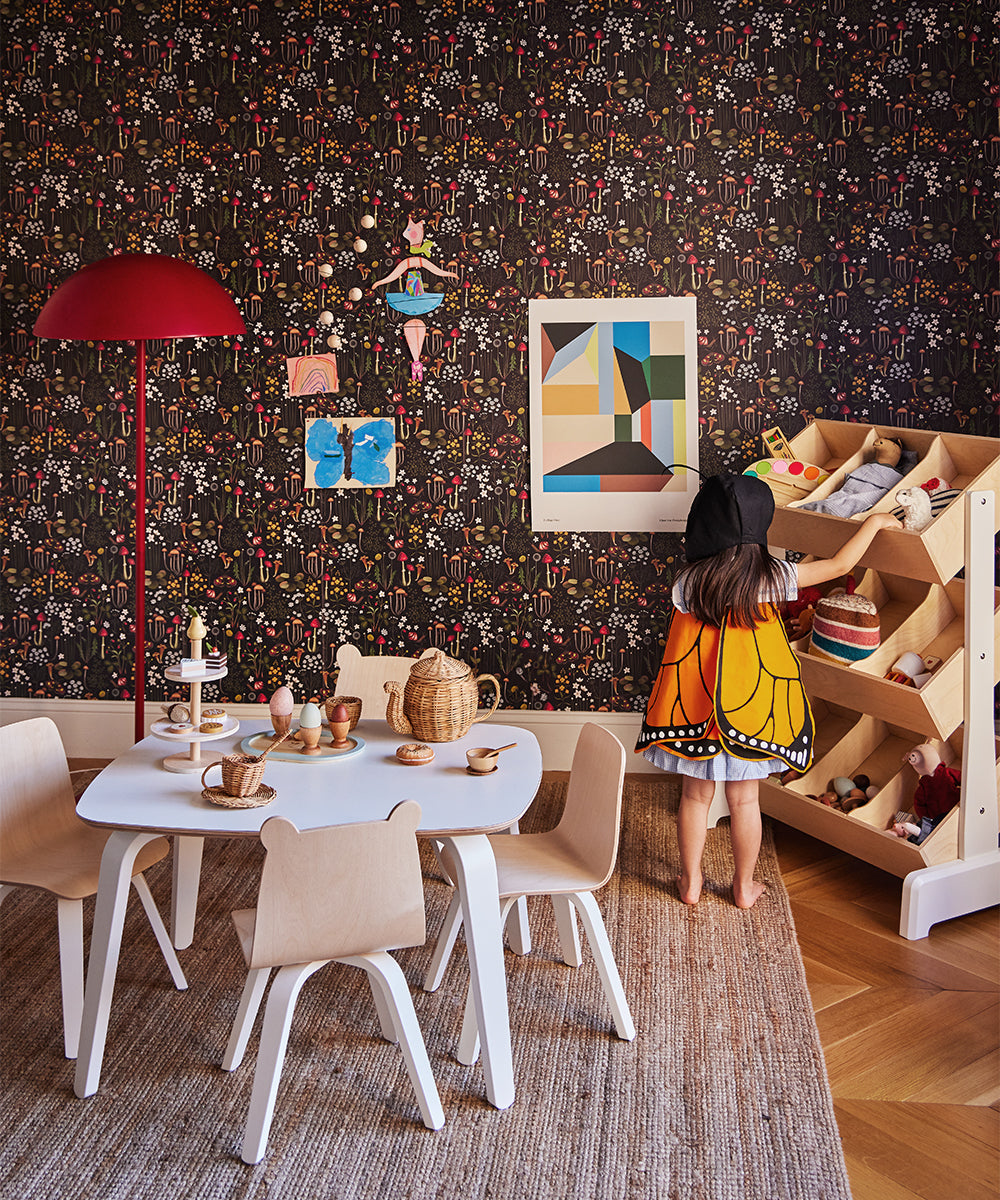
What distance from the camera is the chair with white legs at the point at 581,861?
92.2 inches

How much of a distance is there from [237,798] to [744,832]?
1.55 metres

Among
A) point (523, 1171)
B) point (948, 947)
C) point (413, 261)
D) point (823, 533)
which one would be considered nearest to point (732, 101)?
point (413, 261)

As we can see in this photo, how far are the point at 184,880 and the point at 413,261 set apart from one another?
246 centimetres

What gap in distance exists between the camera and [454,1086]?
2.29 metres

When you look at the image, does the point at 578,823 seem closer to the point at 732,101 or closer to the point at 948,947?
the point at 948,947

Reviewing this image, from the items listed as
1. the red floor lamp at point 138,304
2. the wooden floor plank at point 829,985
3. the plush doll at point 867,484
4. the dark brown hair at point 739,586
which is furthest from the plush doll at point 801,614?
the red floor lamp at point 138,304

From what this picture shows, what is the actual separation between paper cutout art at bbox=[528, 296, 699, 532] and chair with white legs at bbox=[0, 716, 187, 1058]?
2.20 meters

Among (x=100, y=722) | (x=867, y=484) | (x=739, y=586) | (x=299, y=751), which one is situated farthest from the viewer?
(x=100, y=722)

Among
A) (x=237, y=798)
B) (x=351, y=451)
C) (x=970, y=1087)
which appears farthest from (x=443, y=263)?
(x=970, y=1087)

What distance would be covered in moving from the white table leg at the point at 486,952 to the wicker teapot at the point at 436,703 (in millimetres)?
463

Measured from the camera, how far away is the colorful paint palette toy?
12.1ft

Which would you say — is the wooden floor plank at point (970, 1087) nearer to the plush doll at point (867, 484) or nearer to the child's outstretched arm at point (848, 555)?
the child's outstretched arm at point (848, 555)

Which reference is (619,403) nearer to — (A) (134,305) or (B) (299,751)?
(A) (134,305)

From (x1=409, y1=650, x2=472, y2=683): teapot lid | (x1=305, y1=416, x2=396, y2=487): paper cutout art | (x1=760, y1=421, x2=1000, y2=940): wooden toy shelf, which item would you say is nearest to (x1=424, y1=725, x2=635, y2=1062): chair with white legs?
(x1=409, y1=650, x2=472, y2=683): teapot lid
